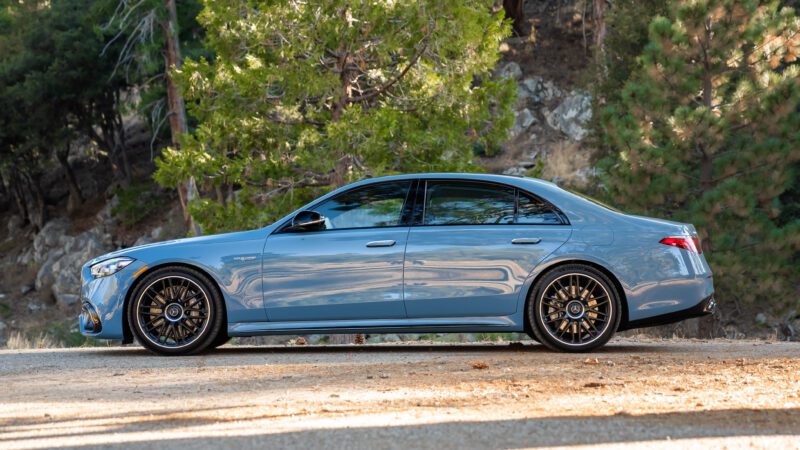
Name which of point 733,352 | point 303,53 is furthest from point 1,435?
point 303,53

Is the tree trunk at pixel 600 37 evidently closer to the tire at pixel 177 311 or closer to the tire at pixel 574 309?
the tire at pixel 574 309

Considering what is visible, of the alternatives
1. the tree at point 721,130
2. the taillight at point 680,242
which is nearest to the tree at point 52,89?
the tree at point 721,130

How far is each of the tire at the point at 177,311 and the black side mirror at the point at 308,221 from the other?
0.90 meters

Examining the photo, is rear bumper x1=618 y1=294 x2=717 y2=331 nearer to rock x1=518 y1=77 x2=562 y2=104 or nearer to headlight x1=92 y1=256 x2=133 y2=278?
headlight x1=92 y1=256 x2=133 y2=278

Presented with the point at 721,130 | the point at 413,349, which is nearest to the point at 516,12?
the point at 721,130

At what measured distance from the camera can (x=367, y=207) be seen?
1023 centimetres

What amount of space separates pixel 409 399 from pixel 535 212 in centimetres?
333

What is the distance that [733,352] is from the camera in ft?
33.9

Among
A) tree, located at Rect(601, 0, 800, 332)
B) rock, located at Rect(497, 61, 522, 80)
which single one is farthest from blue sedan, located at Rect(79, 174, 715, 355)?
rock, located at Rect(497, 61, 522, 80)

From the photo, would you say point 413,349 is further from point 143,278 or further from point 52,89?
point 52,89

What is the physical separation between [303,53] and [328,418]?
13285 mm

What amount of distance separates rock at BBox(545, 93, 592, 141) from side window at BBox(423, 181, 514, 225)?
29.7 m

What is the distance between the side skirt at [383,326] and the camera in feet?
32.6

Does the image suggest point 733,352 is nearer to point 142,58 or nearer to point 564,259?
point 564,259
